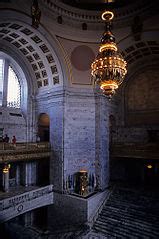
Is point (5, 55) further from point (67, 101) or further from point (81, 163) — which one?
point (81, 163)

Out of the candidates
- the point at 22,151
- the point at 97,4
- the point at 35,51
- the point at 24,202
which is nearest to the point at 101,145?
the point at 22,151

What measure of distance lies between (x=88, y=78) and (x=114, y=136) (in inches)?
225

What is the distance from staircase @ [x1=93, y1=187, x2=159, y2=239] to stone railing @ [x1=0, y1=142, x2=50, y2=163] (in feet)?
17.7

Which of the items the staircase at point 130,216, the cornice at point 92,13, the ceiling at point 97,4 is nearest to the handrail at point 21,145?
the staircase at point 130,216

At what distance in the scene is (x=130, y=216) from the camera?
11.6 m

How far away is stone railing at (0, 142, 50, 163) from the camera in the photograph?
11414 millimetres

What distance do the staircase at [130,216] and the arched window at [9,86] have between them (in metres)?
9.77

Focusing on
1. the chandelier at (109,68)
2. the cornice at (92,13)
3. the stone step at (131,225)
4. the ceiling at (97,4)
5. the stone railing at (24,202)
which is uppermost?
the ceiling at (97,4)

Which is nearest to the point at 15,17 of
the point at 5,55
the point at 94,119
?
the point at 5,55

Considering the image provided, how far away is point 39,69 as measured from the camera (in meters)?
15.1

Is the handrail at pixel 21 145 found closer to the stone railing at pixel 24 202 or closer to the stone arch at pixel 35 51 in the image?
the stone railing at pixel 24 202

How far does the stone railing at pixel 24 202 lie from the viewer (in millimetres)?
10727

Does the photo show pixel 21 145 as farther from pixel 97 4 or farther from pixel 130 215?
pixel 97 4

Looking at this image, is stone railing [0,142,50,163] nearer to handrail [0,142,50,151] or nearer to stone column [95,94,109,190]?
handrail [0,142,50,151]
